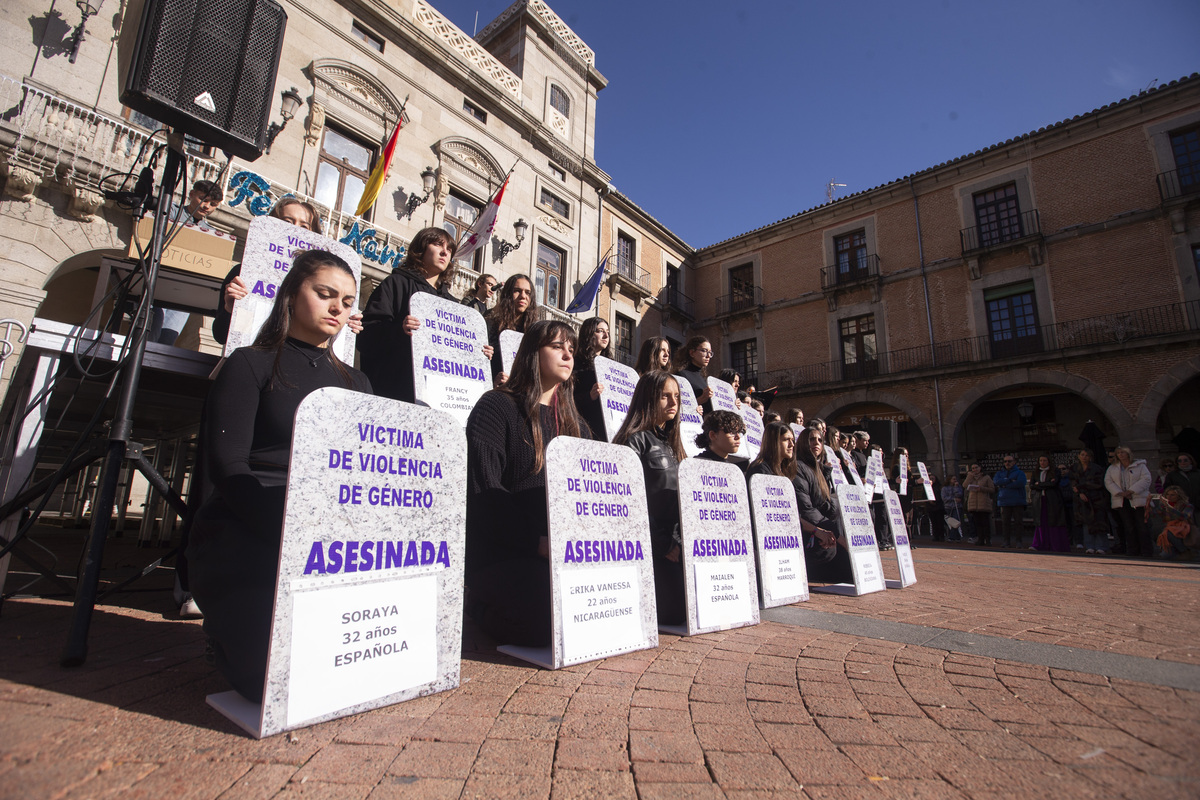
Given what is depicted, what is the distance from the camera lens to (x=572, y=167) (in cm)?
1934

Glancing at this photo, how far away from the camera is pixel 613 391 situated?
4.80m

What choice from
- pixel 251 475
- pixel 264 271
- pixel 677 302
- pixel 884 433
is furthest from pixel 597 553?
pixel 677 302

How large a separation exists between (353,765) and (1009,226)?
24.8 meters

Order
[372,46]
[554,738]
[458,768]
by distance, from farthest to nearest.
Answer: [372,46], [554,738], [458,768]

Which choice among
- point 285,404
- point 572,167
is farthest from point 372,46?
point 285,404

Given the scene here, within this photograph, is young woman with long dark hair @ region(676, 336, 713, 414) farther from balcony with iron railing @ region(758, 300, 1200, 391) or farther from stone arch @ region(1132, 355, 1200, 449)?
stone arch @ region(1132, 355, 1200, 449)

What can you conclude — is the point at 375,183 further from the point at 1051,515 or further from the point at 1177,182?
the point at 1177,182

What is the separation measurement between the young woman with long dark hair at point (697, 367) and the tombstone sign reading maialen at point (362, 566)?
4.39 m

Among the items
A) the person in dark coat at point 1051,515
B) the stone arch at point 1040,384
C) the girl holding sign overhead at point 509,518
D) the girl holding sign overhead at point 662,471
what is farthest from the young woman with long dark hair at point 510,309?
the stone arch at point 1040,384

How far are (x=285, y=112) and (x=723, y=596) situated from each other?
1343 centimetres

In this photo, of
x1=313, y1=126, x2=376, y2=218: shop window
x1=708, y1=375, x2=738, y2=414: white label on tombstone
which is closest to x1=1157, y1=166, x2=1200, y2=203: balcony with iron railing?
x1=708, y1=375, x2=738, y2=414: white label on tombstone

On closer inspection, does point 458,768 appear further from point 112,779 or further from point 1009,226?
point 1009,226

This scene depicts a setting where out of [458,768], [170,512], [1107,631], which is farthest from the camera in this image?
[170,512]

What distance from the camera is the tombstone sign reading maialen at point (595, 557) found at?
2.20 m
